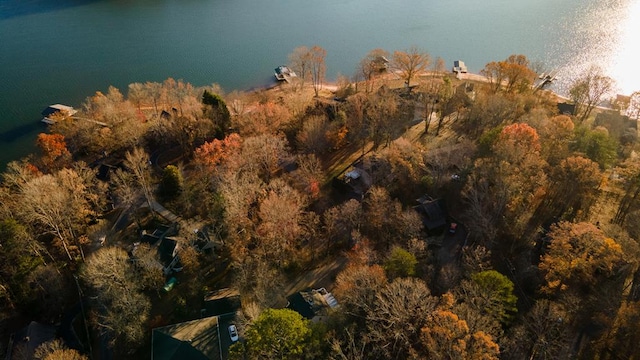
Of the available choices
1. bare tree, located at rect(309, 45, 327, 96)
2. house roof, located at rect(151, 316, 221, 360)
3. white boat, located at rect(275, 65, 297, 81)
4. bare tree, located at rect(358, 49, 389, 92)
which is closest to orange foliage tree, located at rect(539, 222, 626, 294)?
house roof, located at rect(151, 316, 221, 360)

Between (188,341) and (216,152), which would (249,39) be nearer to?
(216,152)

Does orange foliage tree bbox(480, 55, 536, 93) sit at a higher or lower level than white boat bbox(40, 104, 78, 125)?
higher

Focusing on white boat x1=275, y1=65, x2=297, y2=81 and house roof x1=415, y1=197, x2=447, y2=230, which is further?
white boat x1=275, y1=65, x2=297, y2=81

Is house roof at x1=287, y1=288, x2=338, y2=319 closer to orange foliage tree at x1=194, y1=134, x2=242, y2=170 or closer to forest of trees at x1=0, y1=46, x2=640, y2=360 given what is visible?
forest of trees at x1=0, y1=46, x2=640, y2=360

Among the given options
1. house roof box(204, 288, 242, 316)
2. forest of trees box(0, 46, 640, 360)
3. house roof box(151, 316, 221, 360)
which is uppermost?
forest of trees box(0, 46, 640, 360)

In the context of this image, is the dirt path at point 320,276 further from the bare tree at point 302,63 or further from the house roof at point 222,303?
the bare tree at point 302,63

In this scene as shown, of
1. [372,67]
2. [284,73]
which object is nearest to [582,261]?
Answer: [372,67]

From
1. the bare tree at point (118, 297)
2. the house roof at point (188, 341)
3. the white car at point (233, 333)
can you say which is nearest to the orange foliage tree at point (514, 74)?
the white car at point (233, 333)
